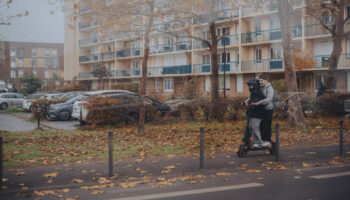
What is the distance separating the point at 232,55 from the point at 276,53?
17.0 feet

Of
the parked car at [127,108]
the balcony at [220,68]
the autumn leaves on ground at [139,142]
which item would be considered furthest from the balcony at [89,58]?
the autumn leaves on ground at [139,142]

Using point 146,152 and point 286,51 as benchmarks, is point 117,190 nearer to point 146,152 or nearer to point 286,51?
point 146,152

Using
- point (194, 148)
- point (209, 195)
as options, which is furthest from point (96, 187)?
point (194, 148)

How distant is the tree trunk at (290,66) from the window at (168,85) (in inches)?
1125

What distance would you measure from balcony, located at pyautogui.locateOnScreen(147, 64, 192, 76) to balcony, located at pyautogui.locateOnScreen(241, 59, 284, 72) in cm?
652

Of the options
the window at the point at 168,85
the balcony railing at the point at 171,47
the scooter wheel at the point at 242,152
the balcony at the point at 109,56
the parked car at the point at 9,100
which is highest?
the balcony railing at the point at 171,47

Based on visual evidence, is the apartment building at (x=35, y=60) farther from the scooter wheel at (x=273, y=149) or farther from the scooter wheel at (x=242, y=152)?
the scooter wheel at (x=273, y=149)

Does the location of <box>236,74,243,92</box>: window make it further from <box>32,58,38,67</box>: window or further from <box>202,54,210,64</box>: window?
<box>32,58,38,67</box>: window

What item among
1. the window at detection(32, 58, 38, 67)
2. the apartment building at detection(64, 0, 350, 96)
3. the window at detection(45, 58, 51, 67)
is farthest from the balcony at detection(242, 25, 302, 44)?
the window at detection(32, 58, 38, 67)

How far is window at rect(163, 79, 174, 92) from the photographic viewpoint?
140ft

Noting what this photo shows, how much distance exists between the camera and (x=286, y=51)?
14250 millimetres

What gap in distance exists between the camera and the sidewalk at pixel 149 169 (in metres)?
6.59

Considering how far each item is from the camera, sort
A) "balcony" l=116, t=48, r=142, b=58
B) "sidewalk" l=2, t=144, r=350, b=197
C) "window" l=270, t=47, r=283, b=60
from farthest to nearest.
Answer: "balcony" l=116, t=48, r=142, b=58 < "window" l=270, t=47, r=283, b=60 < "sidewalk" l=2, t=144, r=350, b=197

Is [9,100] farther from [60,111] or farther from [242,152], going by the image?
[242,152]
